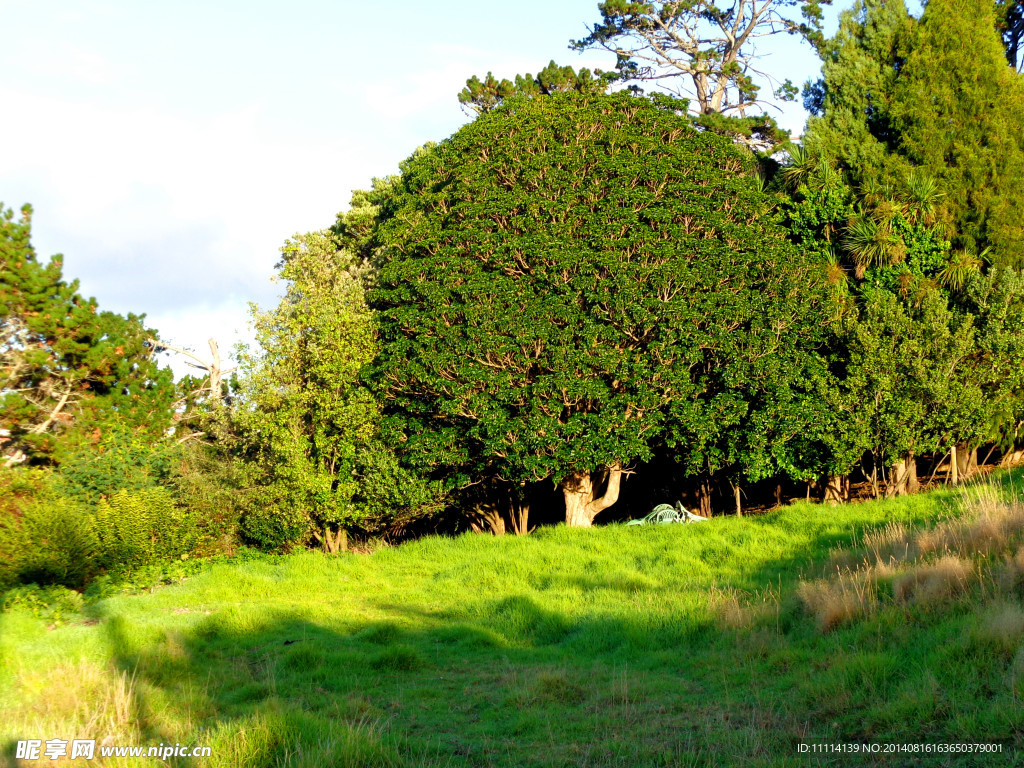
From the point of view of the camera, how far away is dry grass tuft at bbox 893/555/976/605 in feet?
28.2

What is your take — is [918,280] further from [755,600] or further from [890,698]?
[890,698]

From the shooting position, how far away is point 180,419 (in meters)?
22.0

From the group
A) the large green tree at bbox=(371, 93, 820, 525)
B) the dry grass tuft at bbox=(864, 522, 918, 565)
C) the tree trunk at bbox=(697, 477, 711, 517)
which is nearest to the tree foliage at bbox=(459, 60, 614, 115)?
the large green tree at bbox=(371, 93, 820, 525)

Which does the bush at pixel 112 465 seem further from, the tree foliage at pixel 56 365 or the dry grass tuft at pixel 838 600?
the dry grass tuft at pixel 838 600

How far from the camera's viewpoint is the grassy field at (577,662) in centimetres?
639

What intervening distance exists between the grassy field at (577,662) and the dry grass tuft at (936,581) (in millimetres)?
32

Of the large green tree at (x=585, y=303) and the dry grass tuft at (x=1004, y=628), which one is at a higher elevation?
the large green tree at (x=585, y=303)

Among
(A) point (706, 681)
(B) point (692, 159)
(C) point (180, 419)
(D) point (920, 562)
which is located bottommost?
(A) point (706, 681)

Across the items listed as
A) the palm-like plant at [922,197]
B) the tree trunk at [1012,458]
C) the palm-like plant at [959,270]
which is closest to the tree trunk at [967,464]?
the tree trunk at [1012,458]

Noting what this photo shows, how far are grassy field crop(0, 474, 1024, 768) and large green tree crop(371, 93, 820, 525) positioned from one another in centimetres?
392

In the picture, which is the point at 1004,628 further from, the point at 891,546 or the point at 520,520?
the point at 520,520

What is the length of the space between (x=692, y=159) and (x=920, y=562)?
12.3 meters

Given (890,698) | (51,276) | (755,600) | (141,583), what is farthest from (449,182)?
(890,698)

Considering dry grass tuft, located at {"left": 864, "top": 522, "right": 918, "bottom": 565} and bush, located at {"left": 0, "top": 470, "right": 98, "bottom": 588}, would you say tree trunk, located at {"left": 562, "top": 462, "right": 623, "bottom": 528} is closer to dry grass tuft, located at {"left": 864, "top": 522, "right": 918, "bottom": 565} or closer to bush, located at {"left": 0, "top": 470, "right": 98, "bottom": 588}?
dry grass tuft, located at {"left": 864, "top": 522, "right": 918, "bottom": 565}
